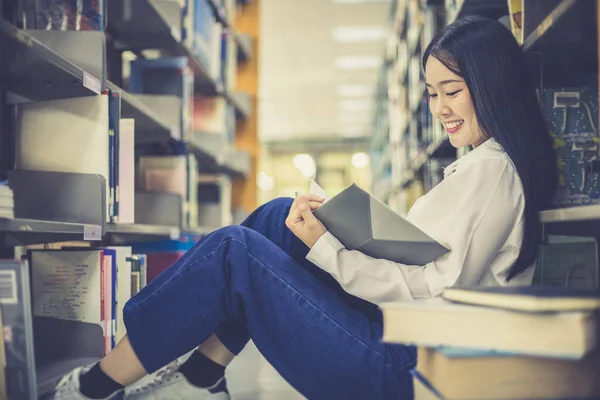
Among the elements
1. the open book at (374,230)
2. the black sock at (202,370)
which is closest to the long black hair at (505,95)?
the open book at (374,230)

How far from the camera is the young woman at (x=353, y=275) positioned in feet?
3.74

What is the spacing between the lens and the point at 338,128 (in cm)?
1221

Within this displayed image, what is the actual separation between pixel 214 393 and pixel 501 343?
0.75 metres

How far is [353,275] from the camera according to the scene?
3.87ft

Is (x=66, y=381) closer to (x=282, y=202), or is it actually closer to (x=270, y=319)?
(x=270, y=319)

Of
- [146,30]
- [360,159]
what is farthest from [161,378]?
[360,159]

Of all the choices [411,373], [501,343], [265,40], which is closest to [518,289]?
[501,343]

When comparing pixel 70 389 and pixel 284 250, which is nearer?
pixel 70 389

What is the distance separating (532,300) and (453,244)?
0.32 meters

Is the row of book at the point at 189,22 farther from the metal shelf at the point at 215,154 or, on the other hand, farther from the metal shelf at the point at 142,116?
the metal shelf at the point at 215,154

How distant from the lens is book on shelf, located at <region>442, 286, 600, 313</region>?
817 mm

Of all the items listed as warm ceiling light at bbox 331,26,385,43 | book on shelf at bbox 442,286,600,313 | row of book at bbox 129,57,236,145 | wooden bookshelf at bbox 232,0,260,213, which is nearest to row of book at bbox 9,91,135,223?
row of book at bbox 129,57,236,145

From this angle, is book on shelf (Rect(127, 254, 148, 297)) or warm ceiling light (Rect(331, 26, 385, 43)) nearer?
book on shelf (Rect(127, 254, 148, 297))

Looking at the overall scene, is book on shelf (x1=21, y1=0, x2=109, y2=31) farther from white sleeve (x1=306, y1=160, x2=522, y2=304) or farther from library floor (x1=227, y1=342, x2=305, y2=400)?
library floor (x1=227, y1=342, x2=305, y2=400)
